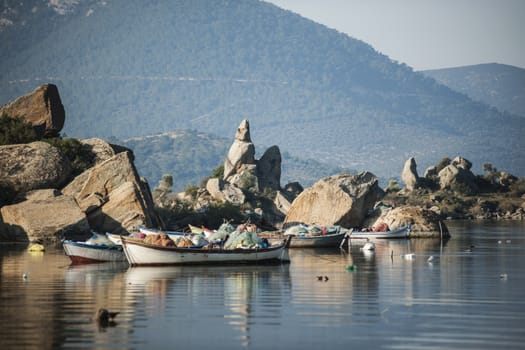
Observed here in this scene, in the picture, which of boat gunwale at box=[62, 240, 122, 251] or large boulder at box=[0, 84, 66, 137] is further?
large boulder at box=[0, 84, 66, 137]

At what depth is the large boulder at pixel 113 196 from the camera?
210 feet

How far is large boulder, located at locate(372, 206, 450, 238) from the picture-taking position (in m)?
71.2

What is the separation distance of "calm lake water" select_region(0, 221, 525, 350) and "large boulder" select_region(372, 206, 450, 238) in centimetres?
2507

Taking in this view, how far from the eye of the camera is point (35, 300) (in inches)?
1145

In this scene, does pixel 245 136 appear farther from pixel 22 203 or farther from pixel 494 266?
pixel 494 266

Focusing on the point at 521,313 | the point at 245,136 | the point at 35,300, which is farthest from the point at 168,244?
the point at 245,136

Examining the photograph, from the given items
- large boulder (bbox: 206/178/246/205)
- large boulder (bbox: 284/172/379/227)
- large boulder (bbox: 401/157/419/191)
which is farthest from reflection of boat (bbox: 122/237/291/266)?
large boulder (bbox: 401/157/419/191)

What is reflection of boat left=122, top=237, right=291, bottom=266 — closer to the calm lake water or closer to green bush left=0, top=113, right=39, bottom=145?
the calm lake water

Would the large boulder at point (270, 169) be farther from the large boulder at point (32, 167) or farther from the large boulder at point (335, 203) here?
the large boulder at point (32, 167)

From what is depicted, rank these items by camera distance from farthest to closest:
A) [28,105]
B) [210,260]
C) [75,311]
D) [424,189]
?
1. [424,189]
2. [28,105]
3. [210,260]
4. [75,311]

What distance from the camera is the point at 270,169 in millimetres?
115312

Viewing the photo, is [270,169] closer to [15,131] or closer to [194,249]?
[15,131]

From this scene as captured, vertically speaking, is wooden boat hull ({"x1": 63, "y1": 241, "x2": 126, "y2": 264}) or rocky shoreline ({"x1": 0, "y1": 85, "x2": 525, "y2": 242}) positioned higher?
rocky shoreline ({"x1": 0, "y1": 85, "x2": 525, "y2": 242})

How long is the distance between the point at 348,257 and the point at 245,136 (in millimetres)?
63630
